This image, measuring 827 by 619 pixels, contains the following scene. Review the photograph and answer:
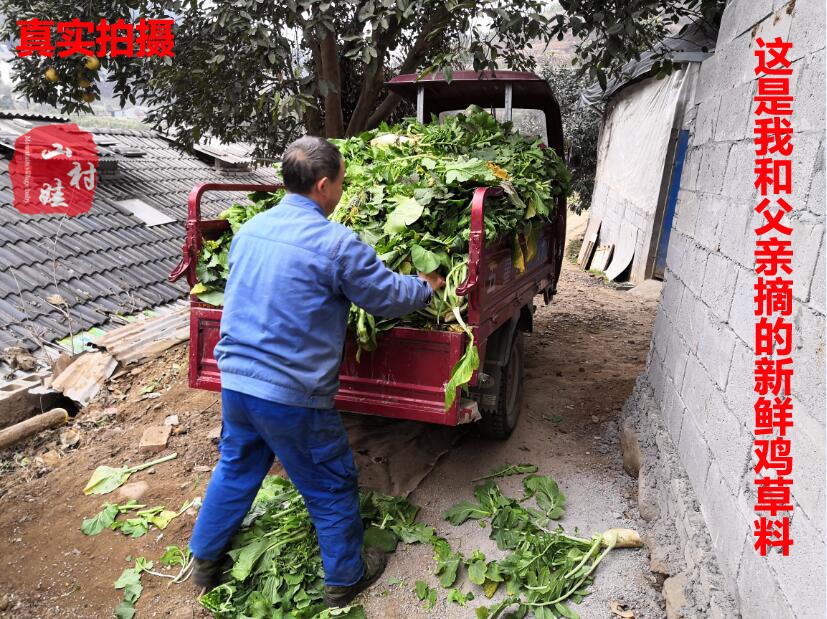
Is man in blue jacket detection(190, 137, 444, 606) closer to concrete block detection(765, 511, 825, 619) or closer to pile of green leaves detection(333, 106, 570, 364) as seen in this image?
pile of green leaves detection(333, 106, 570, 364)

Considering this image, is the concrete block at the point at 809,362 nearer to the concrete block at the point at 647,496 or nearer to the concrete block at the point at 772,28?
the concrete block at the point at 772,28

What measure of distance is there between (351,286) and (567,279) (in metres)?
9.55

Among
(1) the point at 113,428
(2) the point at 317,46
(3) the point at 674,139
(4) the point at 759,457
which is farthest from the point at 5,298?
(3) the point at 674,139

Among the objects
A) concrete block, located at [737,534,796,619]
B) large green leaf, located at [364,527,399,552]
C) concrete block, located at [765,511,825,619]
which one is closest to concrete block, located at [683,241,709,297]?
concrete block, located at [737,534,796,619]

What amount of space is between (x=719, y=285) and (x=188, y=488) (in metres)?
3.25

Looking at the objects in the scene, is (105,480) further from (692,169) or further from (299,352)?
(692,169)

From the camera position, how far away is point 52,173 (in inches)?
300

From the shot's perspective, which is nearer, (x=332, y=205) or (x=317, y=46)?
(x=332, y=205)

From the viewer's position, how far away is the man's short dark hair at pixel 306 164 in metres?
2.63

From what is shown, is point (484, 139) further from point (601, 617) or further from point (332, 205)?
point (601, 617)

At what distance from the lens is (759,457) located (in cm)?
212

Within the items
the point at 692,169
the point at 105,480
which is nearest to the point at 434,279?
the point at 692,169

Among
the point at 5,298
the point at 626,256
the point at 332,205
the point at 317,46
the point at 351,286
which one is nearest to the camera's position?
the point at 351,286

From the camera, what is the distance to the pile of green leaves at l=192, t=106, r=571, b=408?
10.0 feet
